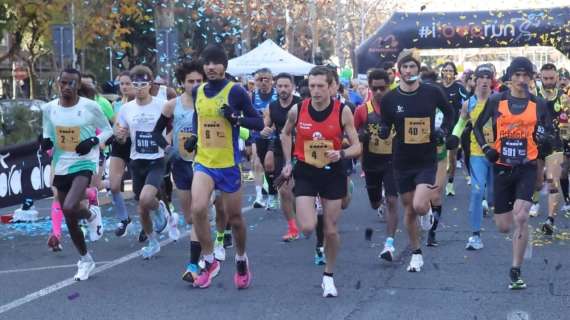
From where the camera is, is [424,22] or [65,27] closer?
[65,27]

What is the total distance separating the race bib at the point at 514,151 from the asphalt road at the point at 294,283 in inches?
40.8

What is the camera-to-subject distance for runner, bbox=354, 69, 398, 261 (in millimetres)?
9586

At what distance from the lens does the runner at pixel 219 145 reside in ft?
26.3

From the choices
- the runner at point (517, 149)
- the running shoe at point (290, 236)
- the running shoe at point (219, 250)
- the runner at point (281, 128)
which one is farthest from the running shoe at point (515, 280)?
the running shoe at point (290, 236)

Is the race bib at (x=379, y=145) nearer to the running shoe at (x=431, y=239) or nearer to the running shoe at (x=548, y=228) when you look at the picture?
the running shoe at (x=431, y=239)

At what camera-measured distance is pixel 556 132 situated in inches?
431

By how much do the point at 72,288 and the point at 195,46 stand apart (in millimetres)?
40678

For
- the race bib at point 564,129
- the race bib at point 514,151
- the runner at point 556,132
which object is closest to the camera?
the race bib at point 514,151

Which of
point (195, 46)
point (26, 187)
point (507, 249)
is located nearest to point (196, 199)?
point (507, 249)

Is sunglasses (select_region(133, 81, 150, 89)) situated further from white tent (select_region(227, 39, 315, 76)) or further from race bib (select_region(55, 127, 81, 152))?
white tent (select_region(227, 39, 315, 76))

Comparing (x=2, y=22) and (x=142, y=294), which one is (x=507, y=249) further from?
(x=2, y=22)

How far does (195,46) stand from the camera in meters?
48.3

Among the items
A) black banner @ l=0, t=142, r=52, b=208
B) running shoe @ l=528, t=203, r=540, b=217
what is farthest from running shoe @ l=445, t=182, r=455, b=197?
black banner @ l=0, t=142, r=52, b=208

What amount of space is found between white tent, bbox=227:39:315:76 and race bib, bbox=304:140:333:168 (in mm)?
19789
